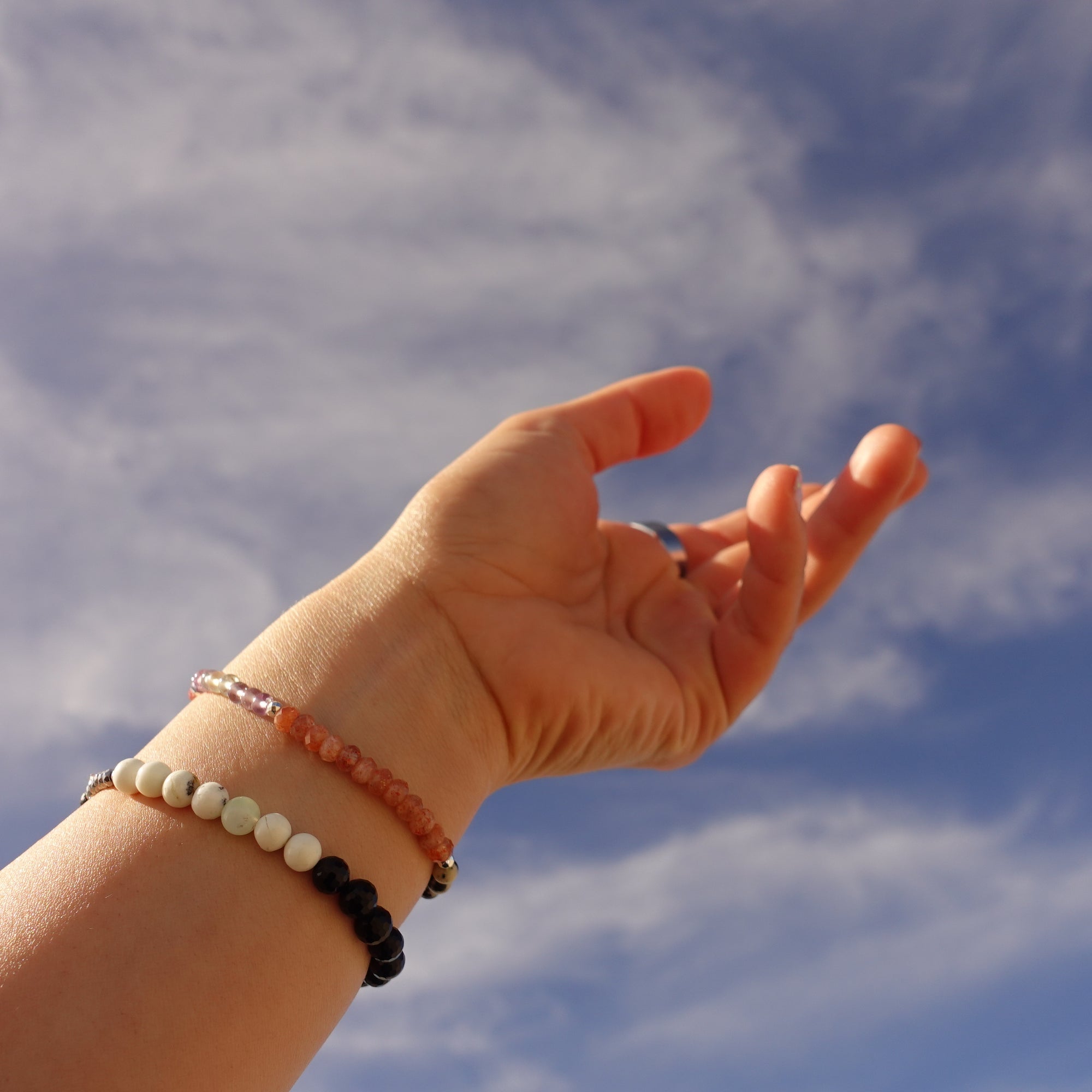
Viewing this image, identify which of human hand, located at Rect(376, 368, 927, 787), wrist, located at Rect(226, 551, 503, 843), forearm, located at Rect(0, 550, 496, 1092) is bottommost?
forearm, located at Rect(0, 550, 496, 1092)

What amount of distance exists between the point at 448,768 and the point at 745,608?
1.34 metres

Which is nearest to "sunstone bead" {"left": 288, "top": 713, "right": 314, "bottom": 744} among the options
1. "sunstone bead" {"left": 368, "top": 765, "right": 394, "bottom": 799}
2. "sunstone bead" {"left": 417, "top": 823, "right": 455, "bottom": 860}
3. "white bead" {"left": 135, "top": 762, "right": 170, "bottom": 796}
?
"sunstone bead" {"left": 368, "top": 765, "right": 394, "bottom": 799}

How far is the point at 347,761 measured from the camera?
231 centimetres

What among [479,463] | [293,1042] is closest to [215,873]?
[293,1042]

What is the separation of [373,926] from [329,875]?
179 mm

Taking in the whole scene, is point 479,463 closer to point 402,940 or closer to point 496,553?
point 496,553

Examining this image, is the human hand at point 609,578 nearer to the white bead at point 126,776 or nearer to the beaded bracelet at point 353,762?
the beaded bracelet at point 353,762

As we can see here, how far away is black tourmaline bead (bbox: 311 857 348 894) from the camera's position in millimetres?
2082

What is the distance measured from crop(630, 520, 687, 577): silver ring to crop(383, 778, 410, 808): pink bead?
1.88 m

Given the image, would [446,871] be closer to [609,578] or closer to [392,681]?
[392,681]

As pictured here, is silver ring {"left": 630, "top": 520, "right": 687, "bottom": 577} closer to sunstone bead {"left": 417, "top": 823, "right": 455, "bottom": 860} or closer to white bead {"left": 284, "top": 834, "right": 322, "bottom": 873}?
sunstone bead {"left": 417, "top": 823, "right": 455, "bottom": 860}

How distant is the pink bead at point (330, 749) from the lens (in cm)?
229

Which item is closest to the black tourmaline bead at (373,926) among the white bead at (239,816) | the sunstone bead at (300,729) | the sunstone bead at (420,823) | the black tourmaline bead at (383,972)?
the black tourmaline bead at (383,972)

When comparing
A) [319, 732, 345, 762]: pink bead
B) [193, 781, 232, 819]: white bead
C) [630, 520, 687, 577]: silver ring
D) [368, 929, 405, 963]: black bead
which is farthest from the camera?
[630, 520, 687, 577]: silver ring
